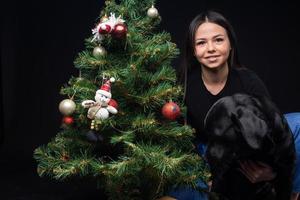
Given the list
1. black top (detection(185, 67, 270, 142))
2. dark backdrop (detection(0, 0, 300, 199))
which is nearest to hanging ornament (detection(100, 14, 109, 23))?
black top (detection(185, 67, 270, 142))

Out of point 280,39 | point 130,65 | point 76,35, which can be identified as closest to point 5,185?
point 76,35

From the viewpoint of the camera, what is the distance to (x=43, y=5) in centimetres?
285

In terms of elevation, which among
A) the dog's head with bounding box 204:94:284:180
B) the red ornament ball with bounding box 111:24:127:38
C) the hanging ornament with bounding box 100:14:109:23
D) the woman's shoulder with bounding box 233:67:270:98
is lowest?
the dog's head with bounding box 204:94:284:180

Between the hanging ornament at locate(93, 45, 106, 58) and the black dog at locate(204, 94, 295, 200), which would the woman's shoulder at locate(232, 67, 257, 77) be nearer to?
the black dog at locate(204, 94, 295, 200)

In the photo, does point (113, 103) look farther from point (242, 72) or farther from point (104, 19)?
point (242, 72)

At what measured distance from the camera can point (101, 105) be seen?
1541mm

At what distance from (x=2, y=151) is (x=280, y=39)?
1.53 metres

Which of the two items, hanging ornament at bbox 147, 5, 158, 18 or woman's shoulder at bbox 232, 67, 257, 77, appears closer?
hanging ornament at bbox 147, 5, 158, 18

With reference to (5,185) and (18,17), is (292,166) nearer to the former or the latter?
(5,185)

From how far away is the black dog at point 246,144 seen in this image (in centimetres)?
149

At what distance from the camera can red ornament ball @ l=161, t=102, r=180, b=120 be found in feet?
5.14

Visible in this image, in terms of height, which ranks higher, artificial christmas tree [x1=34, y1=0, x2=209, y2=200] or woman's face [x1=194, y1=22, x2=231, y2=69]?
woman's face [x1=194, y1=22, x2=231, y2=69]

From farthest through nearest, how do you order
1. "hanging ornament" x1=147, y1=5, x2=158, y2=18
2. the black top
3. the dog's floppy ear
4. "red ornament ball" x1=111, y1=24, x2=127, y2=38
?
the black top, "hanging ornament" x1=147, y1=5, x2=158, y2=18, "red ornament ball" x1=111, y1=24, x2=127, y2=38, the dog's floppy ear

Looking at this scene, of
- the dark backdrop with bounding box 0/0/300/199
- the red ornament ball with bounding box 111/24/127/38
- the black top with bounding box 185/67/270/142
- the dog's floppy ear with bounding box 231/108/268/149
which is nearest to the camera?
the dog's floppy ear with bounding box 231/108/268/149
